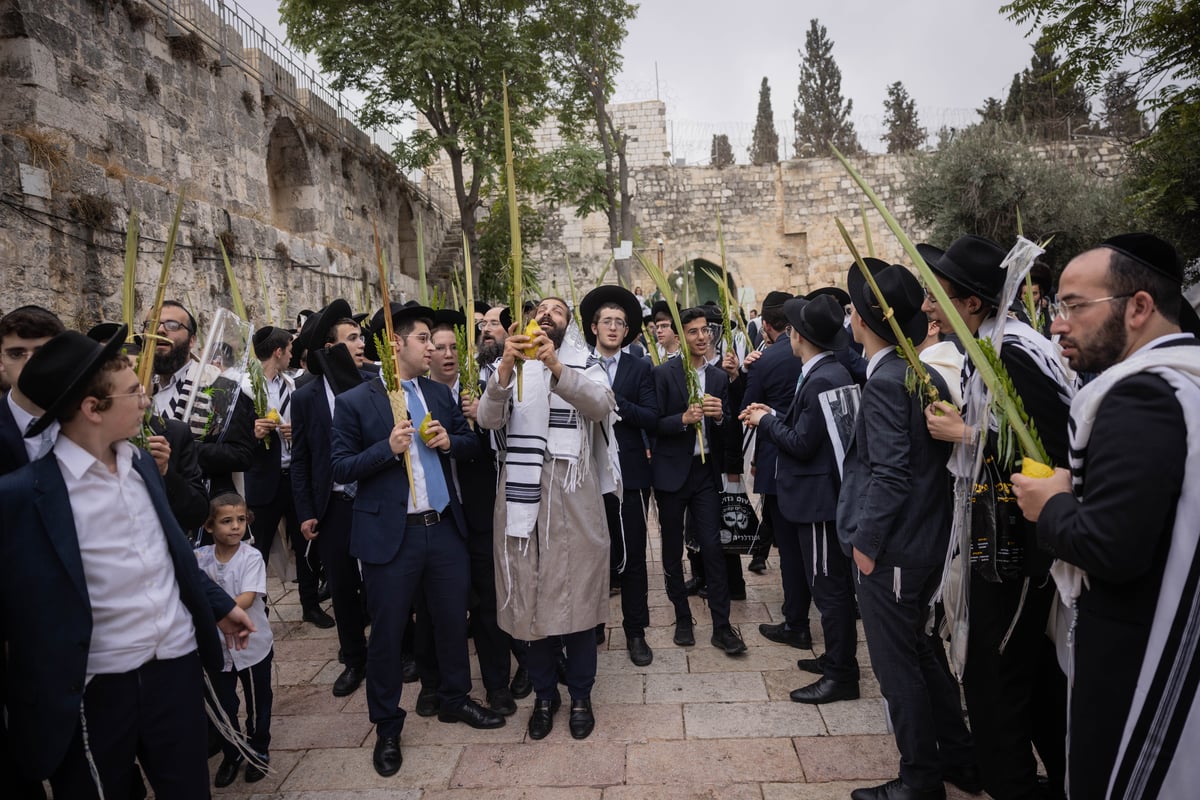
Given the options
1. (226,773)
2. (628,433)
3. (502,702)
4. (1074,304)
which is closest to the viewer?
(1074,304)

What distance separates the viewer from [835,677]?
398 cm

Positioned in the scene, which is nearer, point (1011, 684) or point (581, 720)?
point (1011, 684)

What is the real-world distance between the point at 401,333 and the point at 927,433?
2.58 meters

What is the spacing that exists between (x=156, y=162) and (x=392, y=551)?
25.0 feet

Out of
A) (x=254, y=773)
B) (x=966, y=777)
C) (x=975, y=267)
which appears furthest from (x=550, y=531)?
(x=975, y=267)

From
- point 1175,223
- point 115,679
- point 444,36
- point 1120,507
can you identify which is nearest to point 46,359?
point 115,679

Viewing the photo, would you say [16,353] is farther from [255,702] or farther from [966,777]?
[966,777]

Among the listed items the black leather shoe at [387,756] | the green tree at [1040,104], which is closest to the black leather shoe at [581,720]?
the black leather shoe at [387,756]

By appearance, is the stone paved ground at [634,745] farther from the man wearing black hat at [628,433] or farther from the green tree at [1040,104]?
the green tree at [1040,104]

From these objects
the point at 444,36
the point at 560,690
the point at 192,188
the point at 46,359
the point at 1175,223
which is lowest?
the point at 560,690

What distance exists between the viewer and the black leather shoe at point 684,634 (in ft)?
15.5

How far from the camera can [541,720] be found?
3.75 metres

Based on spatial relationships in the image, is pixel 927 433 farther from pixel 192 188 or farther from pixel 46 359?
pixel 192 188

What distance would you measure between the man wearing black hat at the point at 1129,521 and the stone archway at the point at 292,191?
13.4 meters
